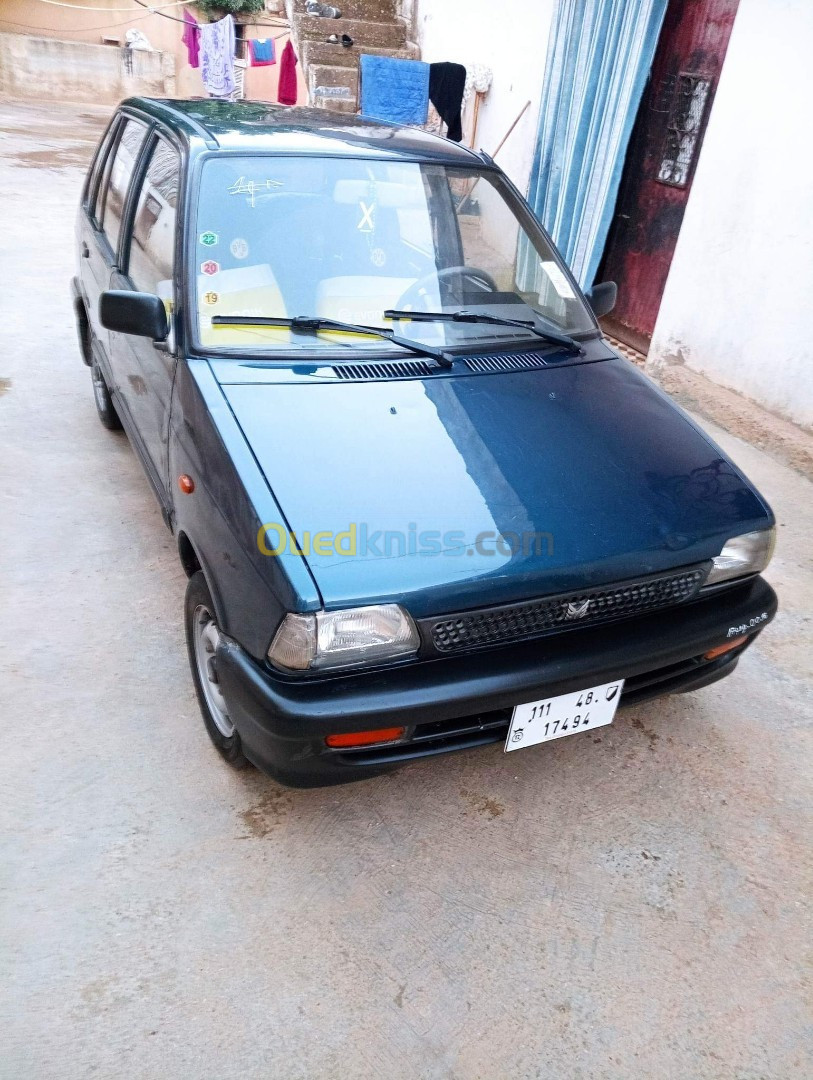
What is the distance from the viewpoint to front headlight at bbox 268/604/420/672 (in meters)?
1.81

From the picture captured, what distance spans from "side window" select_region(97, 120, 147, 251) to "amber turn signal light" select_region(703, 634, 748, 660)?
9.27 ft

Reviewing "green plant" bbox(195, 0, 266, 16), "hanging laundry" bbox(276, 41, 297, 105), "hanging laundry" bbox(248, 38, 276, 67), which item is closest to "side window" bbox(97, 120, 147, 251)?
"hanging laundry" bbox(276, 41, 297, 105)

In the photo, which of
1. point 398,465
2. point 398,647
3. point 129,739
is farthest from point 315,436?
point 129,739

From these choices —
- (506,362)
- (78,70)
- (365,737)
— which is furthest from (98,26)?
(365,737)

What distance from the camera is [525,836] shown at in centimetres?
234

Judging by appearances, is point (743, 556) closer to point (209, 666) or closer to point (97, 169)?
point (209, 666)

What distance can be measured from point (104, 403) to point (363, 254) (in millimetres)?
2087

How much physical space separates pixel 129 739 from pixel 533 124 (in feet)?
21.4

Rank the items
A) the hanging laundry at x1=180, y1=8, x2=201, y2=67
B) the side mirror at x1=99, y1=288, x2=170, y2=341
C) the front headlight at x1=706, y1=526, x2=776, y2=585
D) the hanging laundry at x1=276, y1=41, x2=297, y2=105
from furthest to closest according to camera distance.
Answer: the hanging laundry at x1=180, y1=8, x2=201, y2=67 < the hanging laundry at x1=276, y1=41, x2=297, y2=105 < the side mirror at x1=99, y1=288, x2=170, y2=341 < the front headlight at x1=706, y1=526, x2=776, y2=585

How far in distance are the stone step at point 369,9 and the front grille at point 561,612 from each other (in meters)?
10.6

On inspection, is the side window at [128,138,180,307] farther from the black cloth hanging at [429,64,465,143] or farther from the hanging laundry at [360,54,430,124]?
the black cloth hanging at [429,64,465,143]

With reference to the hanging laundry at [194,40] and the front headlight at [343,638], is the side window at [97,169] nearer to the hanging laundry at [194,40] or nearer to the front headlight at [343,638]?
the front headlight at [343,638]

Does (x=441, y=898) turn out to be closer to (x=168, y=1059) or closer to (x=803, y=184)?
(x=168, y=1059)

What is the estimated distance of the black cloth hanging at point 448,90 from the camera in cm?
788
